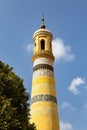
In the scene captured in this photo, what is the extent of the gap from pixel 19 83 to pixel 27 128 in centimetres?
273

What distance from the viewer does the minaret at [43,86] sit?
29.2 metres

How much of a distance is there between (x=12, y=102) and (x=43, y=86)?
1222cm

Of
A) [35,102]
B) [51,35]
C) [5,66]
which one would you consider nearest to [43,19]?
[51,35]

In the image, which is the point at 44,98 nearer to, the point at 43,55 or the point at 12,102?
the point at 43,55

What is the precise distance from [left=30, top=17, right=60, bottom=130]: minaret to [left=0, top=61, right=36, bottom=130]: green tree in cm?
976

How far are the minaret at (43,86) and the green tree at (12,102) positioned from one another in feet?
32.0

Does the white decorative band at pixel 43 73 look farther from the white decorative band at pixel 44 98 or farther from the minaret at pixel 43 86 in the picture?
the white decorative band at pixel 44 98

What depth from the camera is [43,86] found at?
3058 cm

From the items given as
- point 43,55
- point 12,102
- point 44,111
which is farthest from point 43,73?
point 12,102

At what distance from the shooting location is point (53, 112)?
29547mm

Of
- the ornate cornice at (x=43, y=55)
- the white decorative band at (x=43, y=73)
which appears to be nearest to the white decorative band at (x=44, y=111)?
the white decorative band at (x=43, y=73)

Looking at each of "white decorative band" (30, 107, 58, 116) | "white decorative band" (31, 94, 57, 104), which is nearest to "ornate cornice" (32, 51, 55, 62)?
"white decorative band" (31, 94, 57, 104)

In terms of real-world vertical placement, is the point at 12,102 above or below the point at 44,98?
below

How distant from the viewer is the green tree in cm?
1692
